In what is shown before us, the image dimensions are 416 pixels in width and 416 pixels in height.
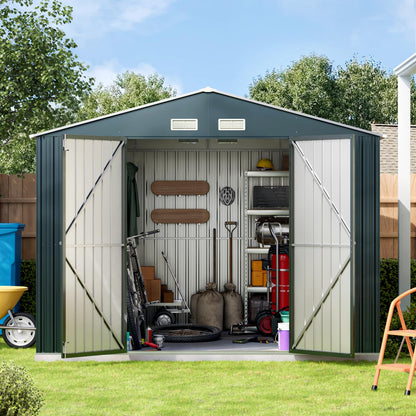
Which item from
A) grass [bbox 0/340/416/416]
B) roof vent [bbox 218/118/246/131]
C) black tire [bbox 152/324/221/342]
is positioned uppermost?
roof vent [bbox 218/118/246/131]

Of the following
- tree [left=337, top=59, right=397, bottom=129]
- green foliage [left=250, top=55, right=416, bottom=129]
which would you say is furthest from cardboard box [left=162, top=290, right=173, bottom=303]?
tree [left=337, top=59, right=397, bottom=129]

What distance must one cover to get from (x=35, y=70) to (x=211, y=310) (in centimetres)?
500

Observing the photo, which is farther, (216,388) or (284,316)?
(284,316)

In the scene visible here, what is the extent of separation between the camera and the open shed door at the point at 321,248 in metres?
7.30

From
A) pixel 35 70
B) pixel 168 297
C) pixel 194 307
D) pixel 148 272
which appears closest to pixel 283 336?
pixel 194 307

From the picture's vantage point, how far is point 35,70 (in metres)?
11.4

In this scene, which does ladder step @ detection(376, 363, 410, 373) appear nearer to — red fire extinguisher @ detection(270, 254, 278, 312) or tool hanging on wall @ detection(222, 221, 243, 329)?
red fire extinguisher @ detection(270, 254, 278, 312)

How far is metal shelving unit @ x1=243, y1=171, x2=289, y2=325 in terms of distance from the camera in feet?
30.7

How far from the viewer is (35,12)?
37.9 ft

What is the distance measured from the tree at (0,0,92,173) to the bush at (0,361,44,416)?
24.6 feet

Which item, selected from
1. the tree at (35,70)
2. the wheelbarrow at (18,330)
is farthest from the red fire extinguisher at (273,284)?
the tree at (35,70)

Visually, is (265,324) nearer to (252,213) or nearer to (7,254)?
(252,213)

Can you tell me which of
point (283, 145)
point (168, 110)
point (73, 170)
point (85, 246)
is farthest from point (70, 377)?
point (283, 145)

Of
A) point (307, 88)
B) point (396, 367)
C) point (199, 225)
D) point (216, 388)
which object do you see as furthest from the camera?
point (307, 88)
